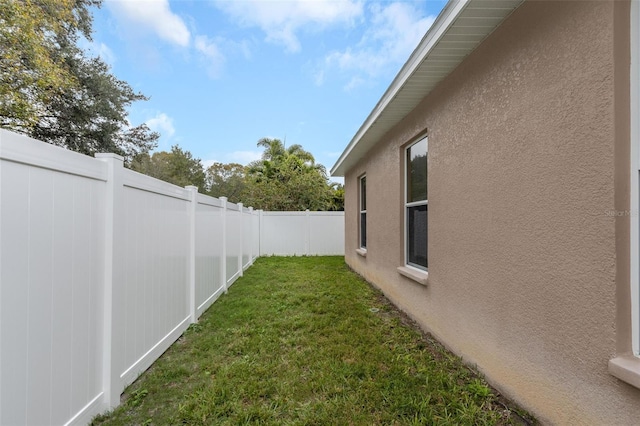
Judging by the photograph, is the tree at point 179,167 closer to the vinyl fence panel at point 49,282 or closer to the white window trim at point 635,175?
the vinyl fence panel at point 49,282

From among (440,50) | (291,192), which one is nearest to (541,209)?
(440,50)

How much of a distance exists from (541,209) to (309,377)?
7.46ft

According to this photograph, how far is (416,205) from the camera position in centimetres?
444

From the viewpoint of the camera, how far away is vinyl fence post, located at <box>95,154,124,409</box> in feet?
7.18

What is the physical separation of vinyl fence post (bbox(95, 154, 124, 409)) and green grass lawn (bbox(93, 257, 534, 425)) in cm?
17

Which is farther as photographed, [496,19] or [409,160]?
[409,160]

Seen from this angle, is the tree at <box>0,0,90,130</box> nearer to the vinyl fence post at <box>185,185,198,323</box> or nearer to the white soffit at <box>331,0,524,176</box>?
the vinyl fence post at <box>185,185,198,323</box>

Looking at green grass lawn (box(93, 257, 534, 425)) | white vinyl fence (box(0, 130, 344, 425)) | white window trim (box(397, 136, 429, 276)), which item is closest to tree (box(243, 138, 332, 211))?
white window trim (box(397, 136, 429, 276))

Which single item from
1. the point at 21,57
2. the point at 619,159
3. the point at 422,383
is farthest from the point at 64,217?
Result: the point at 21,57

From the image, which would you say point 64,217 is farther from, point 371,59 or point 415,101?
point 371,59

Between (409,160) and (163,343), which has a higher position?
(409,160)

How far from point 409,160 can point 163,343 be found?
13.3 ft

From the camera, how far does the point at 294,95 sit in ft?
38.7

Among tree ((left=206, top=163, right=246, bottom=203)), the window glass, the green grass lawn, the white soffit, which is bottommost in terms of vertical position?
the green grass lawn
